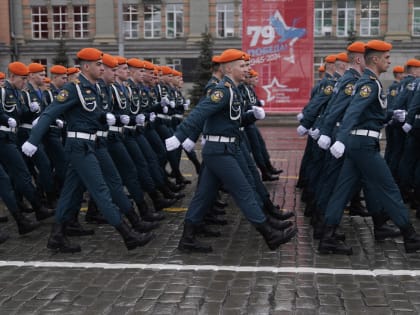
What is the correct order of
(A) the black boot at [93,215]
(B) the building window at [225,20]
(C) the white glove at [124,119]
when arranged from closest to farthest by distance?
(C) the white glove at [124,119]
(A) the black boot at [93,215]
(B) the building window at [225,20]

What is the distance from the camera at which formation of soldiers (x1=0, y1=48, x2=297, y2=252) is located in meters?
6.46

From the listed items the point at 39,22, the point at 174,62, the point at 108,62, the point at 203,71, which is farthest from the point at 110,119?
the point at 39,22

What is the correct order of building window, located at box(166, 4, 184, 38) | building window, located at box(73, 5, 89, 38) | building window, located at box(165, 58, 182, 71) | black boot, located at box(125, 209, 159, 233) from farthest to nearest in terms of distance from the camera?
building window, located at box(73, 5, 89, 38) < building window, located at box(166, 4, 184, 38) < building window, located at box(165, 58, 182, 71) < black boot, located at box(125, 209, 159, 233)

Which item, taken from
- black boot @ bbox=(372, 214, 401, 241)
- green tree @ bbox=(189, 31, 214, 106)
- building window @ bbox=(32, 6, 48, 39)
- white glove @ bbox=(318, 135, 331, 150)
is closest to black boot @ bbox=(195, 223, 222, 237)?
white glove @ bbox=(318, 135, 331, 150)

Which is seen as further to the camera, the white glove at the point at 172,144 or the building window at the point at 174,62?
the building window at the point at 174,62

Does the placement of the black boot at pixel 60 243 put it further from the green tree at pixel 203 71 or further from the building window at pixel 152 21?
the building window at pixel 152 21

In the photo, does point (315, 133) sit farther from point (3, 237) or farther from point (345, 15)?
point (345, 15)

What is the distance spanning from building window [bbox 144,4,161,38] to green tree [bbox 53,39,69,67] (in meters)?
5.72

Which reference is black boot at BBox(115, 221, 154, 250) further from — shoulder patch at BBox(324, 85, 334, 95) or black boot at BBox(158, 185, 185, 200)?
shoulder patch at BBox(324, 85, 334, 95)

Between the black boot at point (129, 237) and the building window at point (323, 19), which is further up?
the building window at point (323, 19)

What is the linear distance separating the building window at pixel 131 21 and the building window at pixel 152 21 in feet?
2.11

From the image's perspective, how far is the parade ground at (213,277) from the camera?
16.5ft

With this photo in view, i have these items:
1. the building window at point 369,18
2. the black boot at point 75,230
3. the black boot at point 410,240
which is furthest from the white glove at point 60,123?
the building window at point 369,18

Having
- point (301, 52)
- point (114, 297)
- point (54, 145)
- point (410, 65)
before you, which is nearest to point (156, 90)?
point (54, 145)
